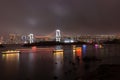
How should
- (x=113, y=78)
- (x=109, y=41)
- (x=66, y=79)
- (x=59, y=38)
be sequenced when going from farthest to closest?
(x=109, y=41)
(x=59, y=38)
(x=66, y=79)
(x=113, y=78)

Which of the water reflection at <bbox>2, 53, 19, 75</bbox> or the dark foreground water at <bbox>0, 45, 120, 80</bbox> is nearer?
the dark foreground water at <bbox>0, 45, 120, 80</bbox>

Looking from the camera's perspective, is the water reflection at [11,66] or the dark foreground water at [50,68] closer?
the dark foreground water at [50,68]

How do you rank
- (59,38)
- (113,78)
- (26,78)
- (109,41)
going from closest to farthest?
1. (113,78)
2. (26,78)
3. (59,38)
4. (109,41)

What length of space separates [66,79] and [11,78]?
6.98 meters

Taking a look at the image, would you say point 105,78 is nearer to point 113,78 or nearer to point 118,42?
point 113,78

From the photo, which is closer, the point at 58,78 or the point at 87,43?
the point at 58,78

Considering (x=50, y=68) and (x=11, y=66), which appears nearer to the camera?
(x=50, y=68)

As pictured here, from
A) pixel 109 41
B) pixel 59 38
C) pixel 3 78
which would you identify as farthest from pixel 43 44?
pixel 3 78

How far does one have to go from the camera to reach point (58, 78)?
2672cm

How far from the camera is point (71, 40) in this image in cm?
16612

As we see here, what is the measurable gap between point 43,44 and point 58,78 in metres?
150

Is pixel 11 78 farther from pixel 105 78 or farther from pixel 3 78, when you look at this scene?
pixel 105 78

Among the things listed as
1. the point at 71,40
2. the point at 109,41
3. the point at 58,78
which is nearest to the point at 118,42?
the point at 109,41

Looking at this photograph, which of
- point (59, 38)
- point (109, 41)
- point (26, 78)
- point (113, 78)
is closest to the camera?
point (113, 78)
